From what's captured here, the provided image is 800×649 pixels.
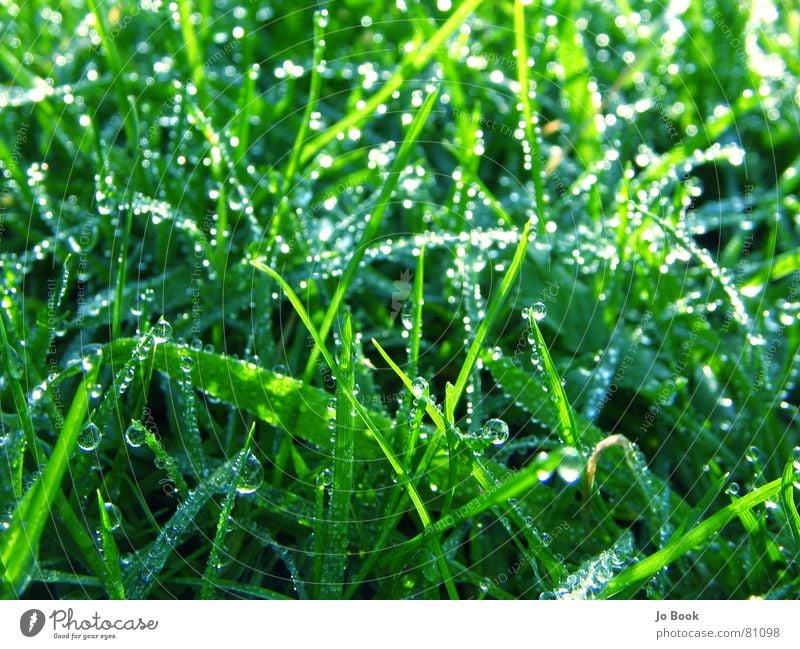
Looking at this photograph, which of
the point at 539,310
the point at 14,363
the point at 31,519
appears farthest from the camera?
the point at 539,310

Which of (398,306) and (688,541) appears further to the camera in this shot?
(398,306)

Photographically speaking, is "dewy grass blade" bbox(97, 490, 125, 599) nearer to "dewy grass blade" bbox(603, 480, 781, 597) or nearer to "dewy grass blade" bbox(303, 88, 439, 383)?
"dewy grass blade" bbox(303, 88, 439, 383)

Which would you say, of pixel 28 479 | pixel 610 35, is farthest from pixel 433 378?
pixel 610 35

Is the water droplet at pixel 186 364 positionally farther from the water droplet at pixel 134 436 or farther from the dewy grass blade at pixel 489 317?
the dewy grass blade at pixel 489 317

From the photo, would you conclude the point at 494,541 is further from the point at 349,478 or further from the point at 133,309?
the point at 133,309

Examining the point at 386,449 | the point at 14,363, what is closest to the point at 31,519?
the point at 14,363

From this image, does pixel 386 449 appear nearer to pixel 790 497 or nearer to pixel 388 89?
pixel 790 497
